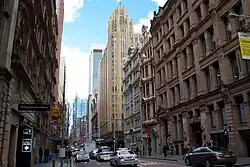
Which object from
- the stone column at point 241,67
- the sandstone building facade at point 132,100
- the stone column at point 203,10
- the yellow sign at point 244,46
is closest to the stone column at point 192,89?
the stone column at point 203,10

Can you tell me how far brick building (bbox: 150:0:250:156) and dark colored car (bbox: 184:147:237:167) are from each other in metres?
7.07

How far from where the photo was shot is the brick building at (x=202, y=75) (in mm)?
28781

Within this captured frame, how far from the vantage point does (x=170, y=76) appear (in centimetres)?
4794

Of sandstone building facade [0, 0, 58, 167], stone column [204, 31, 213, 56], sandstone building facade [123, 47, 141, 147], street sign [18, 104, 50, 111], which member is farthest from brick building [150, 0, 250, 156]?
street sign [18, 104, 50, 111]

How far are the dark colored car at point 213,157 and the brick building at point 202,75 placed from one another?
7.07 m

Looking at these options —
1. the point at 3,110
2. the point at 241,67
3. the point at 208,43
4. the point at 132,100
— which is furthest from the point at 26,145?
the point at 132,100

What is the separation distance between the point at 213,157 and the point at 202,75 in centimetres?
1815

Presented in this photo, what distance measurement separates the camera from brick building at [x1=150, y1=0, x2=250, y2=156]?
94.4ft

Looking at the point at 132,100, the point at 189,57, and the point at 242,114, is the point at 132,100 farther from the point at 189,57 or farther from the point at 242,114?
the point at 242,114

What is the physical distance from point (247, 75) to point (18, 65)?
2152cm

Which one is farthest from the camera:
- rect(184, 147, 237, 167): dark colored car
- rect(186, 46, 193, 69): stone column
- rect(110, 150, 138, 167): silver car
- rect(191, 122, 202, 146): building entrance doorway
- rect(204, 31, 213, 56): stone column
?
rect(186, 46, 193, 69): stone column

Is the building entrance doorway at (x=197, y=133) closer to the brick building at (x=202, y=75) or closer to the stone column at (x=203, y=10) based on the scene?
the brick building at (x=202, y=75)

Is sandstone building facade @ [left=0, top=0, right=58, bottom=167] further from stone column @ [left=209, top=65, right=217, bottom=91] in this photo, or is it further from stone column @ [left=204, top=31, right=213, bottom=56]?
stone column @ [left=204, top=31, right=213, bottom=56]

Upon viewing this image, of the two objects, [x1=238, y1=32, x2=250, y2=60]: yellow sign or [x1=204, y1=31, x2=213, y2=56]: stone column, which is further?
[x1=204, y1=31, x2=213, y2=56]: stone column
